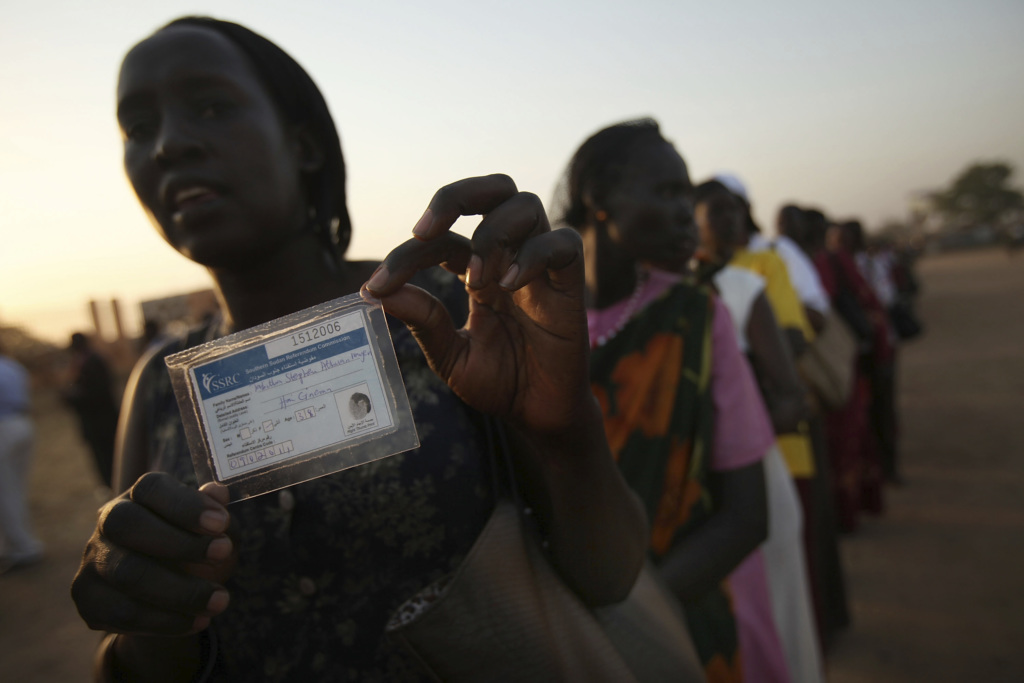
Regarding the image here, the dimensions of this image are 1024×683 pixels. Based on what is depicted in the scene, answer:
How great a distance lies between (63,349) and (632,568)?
23531mm

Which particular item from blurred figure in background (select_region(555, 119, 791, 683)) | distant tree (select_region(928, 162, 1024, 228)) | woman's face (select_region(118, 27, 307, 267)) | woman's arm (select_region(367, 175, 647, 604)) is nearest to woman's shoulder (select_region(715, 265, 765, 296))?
blurred figure in background (select_region(555, 119, 791, 683))

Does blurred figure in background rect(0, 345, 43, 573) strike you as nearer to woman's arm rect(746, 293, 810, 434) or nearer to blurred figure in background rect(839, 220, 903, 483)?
woman's arm rect(746, 293, 810, 434)

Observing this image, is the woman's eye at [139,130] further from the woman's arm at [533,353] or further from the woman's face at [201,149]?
the woman's arm at [533,353]

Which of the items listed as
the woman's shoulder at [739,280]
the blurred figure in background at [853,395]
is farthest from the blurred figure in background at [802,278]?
the woman's shoulder at [739,280]

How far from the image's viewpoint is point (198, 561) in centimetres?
77

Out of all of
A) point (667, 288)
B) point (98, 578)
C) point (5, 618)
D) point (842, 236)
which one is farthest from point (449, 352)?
point (842, 236)

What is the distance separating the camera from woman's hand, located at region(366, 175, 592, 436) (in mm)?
769

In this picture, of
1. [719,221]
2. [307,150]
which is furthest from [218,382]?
[719,221]

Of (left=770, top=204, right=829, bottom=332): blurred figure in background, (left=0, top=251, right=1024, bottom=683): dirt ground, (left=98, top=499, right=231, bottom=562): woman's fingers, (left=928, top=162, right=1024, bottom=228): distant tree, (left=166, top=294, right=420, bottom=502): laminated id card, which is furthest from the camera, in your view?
(left=928, top=162, right=1024, bottom=228): distant tree

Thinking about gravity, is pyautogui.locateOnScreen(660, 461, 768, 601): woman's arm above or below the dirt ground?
above

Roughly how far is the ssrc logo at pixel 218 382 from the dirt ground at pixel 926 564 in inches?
141

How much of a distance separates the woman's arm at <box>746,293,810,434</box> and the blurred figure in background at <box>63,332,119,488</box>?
7.28 meters

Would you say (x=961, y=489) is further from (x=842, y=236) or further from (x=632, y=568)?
(x=632, y=568)

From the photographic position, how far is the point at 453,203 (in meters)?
0.77
